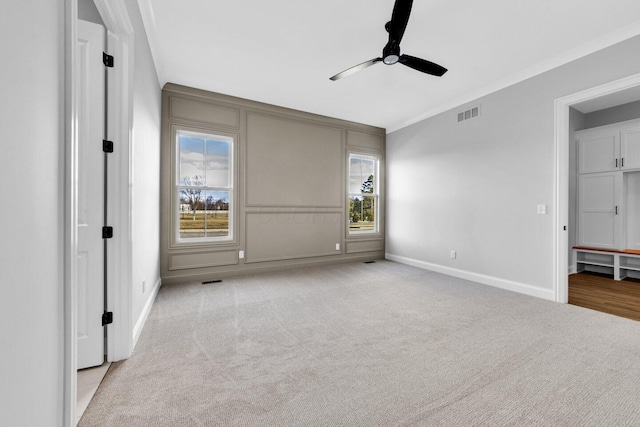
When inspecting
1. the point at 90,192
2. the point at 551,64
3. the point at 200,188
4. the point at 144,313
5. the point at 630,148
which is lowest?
the point at 144,313

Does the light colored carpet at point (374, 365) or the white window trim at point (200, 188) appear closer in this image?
the light colored carpet at point (374, 365)

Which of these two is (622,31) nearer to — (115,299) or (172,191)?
(115,299)

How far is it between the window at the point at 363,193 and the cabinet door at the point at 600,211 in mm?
3407

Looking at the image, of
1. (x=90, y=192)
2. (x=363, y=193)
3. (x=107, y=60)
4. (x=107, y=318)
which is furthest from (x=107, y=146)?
(x=363, y=193)

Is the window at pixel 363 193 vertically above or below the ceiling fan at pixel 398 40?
below

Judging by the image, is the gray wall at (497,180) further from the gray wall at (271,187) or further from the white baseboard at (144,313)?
the white baseboard at (144,313)

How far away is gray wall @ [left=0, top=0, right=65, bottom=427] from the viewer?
0.73 meters

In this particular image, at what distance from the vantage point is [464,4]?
7.70 ft

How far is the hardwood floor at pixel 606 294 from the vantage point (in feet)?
9.66

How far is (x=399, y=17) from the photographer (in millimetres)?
2084

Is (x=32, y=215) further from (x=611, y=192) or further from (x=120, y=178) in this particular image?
(x=611, y=192)

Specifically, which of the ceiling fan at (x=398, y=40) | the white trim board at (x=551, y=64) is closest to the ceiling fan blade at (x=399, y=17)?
the ceiling fan at (x=398, y=40)

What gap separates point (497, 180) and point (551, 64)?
4.65 ft

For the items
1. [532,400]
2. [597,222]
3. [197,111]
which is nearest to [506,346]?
[532,400]
